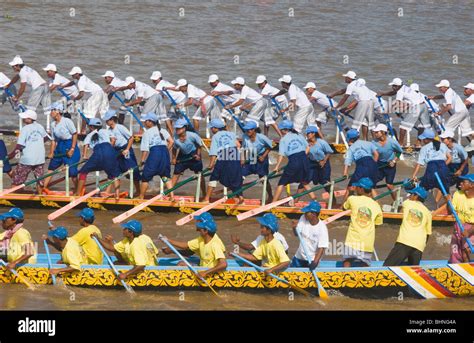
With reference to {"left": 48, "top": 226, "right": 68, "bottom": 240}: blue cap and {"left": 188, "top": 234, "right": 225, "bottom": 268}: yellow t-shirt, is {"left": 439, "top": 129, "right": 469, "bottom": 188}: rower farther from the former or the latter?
{"left": 48, "top": 226, "right": 68, "bottom": 240}: blue cap

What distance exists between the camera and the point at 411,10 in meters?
37.2

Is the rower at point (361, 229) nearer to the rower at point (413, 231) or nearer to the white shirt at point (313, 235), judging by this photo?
the rower at point (413, 231)

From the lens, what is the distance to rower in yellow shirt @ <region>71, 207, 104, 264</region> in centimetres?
1520

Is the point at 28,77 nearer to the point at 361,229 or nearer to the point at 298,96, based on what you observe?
the point at 298,96

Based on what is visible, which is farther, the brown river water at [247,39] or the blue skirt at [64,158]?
the brown river water at [247,39]

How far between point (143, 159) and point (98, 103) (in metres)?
4.24

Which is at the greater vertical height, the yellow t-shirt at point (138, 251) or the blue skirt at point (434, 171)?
the blue skirt at point (434, 171)

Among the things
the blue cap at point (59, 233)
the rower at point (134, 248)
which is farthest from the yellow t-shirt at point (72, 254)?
the rower at point (134, 248)

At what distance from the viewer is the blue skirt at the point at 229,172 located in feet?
62.0

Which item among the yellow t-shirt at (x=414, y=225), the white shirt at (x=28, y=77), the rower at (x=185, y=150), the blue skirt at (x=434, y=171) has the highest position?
the white shirt at (x=28, y=77)

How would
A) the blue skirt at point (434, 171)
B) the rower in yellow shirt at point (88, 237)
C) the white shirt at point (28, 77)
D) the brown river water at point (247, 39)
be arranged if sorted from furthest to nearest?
1. the brown river water at point (247, 39)
2. the white shirt at point (28, 77)
3. the blue skirt at point (434, 171)
4. the rower in yellow shirt at point (88, 237)

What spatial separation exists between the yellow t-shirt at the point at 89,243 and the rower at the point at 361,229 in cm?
326

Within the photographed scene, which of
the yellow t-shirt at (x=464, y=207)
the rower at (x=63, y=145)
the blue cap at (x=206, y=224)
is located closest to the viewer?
the blue cap at (x=206, y=224)
